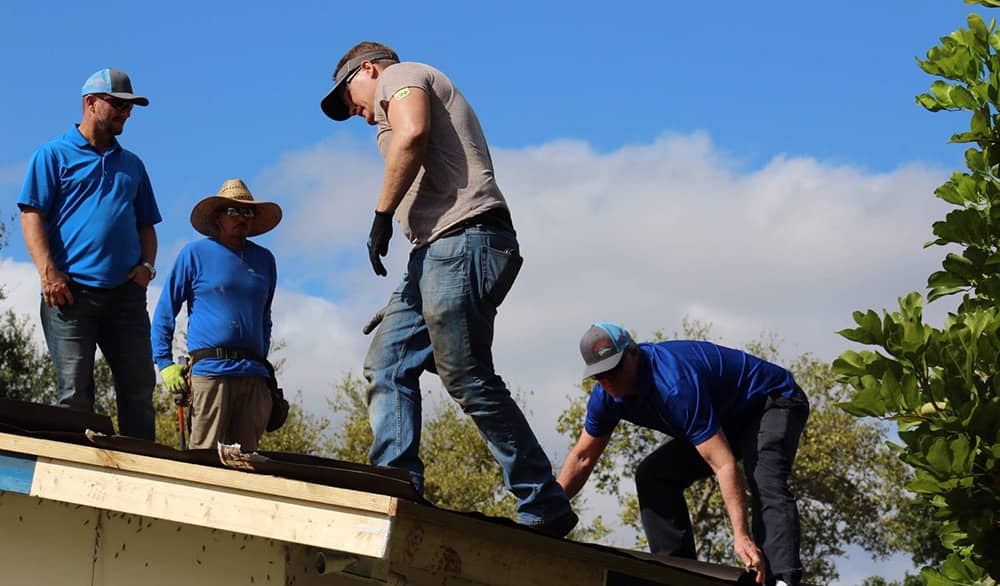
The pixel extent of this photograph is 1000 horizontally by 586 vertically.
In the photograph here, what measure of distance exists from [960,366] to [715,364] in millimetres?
2461

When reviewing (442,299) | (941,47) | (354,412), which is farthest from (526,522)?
(354,412)

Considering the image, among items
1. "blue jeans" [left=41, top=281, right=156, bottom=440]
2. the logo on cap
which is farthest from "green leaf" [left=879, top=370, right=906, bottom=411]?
"blue jeans" [left=41, top=281, right=156, bottom=440]

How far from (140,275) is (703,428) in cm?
287

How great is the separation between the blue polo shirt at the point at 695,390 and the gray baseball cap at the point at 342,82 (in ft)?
6.01

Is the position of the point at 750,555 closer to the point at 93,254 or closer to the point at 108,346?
the point at 108,346

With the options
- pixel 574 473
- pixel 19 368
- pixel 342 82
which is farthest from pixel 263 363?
pixel 19 368

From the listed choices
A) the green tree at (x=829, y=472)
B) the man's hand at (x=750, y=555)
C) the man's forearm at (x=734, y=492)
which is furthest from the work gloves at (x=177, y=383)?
the green tree at (x=829, y=472)

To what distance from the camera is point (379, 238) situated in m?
5.34

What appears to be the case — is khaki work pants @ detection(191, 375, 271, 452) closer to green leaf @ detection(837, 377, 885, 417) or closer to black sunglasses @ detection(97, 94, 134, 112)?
black sunglasses @ detection(97, 94, 134, 112)

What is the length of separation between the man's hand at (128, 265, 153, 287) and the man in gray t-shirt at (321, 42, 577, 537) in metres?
1.57

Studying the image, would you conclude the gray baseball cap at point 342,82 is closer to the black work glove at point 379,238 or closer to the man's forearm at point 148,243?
the black work glove at point 379,238

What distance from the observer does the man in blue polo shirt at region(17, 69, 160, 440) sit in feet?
20.8

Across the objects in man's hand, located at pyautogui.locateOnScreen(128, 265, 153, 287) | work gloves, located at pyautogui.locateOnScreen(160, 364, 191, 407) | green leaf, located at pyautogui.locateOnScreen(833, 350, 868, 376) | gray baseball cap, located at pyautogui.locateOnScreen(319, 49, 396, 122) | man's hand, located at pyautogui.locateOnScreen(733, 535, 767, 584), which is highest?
gray baseball cap, located at pyautogui.locateOnScreen(319, 49, 396, 122)

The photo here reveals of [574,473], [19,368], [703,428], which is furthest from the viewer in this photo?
[19,368]
